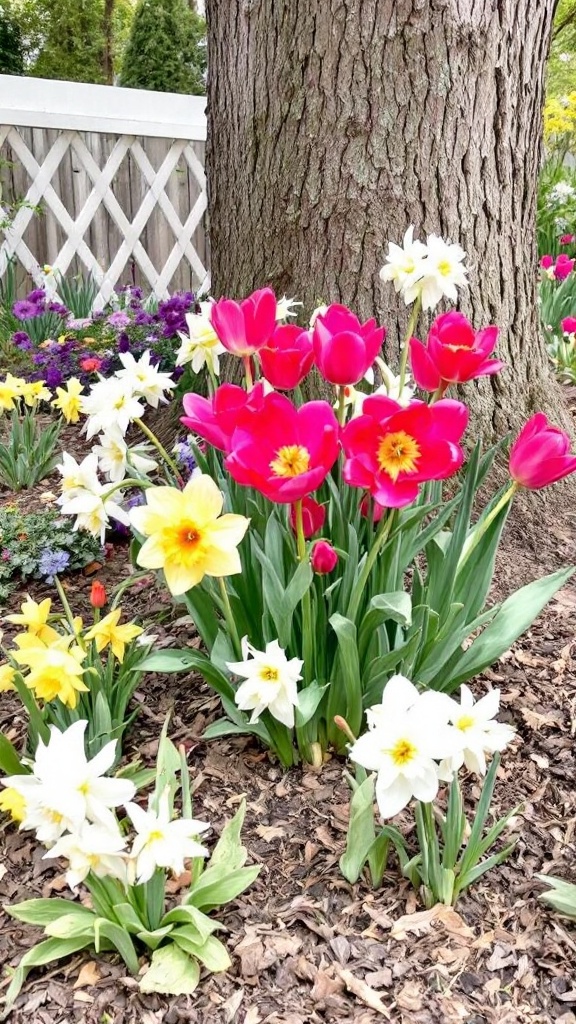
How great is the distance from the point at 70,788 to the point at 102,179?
201 inches

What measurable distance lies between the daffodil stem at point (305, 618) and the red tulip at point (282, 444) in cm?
12

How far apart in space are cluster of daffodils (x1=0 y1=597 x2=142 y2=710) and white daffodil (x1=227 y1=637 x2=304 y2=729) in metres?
0.29

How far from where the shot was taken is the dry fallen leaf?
1318mm

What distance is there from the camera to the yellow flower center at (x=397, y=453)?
1.27m

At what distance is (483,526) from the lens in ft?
5.13

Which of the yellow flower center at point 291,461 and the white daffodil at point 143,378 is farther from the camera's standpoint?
the white daffodil at point 143,378

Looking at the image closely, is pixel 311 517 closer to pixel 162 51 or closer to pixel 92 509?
pixel 92 509

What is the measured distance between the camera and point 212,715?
6.13 ft

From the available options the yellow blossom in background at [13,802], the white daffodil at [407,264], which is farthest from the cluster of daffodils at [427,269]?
the yellow blossom in background at [13,802]

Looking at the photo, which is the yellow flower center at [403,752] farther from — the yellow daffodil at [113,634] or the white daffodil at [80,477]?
the white daffodil at [80,477]

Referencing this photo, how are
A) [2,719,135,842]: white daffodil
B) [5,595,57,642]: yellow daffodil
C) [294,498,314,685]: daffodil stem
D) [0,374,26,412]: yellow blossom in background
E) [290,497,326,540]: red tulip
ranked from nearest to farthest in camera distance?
1. [2,719,135,842]: white daffodil
2. [294,498,314,685]: daffodil stem
3. [290,497,326,540]: red tulip
4. [5,595,57,642]: yellow daffodil
5. [0,374,26,412]: yellow blossom in background

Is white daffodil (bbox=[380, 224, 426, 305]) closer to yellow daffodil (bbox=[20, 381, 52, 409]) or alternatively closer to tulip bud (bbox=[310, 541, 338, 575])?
tulip bud (bbox=[310, 541, 338, 575])

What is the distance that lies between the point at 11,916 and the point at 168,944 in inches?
13.0

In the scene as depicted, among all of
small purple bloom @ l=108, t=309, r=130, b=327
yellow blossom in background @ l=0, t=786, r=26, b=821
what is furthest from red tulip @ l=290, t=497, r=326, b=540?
small purple bloom @ l=108, t=309, r=130, b=327
